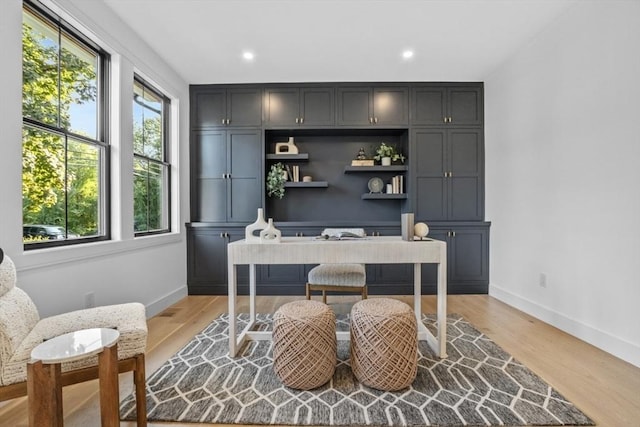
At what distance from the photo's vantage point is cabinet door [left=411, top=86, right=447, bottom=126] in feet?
12.5

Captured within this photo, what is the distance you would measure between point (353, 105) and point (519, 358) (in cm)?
311

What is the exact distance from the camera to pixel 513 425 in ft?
4.74

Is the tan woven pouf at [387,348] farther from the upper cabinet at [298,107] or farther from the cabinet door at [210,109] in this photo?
the cabinet door at [210,109]

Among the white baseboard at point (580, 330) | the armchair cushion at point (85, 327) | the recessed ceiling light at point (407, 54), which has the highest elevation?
the recessed ceiling light at point (407, 54)

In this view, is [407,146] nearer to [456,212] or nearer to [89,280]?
[456,212]

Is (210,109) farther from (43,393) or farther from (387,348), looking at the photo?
(387,348)

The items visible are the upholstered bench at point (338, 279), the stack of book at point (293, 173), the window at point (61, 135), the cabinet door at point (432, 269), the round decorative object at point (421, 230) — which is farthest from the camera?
the stack of book at point (293, 173)

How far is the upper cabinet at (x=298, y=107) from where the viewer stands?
3.84 m

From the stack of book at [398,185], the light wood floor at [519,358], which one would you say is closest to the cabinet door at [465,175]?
the stack of book at [398,185]

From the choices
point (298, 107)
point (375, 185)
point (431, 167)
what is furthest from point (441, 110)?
point (298, 107)

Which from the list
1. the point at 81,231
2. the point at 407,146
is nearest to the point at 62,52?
the point at 81,231

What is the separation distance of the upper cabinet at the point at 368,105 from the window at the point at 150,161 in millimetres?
2135

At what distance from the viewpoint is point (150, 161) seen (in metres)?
3.26

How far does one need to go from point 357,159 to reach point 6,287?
11.3 feet
